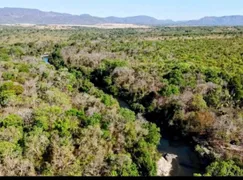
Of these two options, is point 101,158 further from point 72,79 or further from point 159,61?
point 159,61

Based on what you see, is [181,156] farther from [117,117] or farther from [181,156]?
Result: [117,117]

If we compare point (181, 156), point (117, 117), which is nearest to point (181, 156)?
point (181, 156)

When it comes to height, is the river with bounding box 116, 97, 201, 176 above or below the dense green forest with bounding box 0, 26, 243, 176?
below

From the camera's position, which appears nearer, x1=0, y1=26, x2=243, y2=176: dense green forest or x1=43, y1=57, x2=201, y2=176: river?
x1=0, y1=26, x2=243, y2=176: dense green forest

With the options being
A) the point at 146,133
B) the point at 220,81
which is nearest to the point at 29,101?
the point at 146,133

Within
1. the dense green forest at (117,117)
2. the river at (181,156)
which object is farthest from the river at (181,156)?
the dense green forest at (117,117)

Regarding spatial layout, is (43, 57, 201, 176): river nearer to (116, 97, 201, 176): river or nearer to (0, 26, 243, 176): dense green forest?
(116, 97, 201, 176): river

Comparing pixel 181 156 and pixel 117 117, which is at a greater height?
pixel 117 117

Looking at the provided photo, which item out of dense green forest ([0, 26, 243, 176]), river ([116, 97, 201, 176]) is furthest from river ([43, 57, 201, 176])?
dense green forest ([0, 26, 243, 176])
